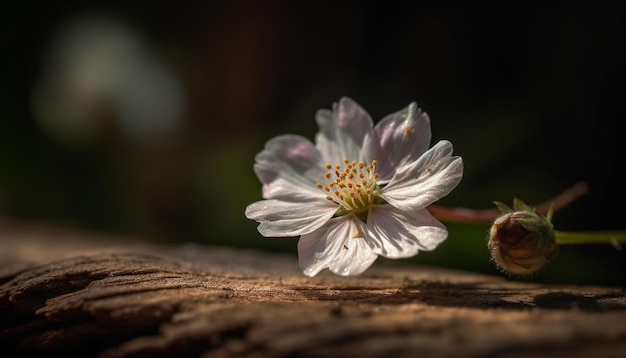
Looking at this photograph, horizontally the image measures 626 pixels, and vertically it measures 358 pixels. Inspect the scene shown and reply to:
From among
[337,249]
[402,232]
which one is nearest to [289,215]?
[337,249]

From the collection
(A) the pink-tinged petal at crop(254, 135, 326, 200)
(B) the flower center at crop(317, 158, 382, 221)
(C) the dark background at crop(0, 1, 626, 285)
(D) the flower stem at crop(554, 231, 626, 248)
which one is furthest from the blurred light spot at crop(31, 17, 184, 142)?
(D) the flower stem at crop(554, 231, 626, 248)

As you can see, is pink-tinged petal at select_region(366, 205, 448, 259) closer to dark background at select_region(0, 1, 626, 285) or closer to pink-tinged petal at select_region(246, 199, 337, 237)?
pink-tinged petal at select_region(246, 199, 337, 237)

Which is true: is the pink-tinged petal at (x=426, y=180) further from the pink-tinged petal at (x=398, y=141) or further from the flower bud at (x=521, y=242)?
the flower bud at (x=521, y=242)

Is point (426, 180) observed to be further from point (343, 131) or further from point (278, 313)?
point (278, 313)

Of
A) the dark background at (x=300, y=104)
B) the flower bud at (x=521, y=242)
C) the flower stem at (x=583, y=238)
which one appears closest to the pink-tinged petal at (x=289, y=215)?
the flower bud at (x=521, y=242)

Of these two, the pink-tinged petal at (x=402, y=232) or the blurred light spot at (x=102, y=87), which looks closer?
the pink-tinged petal at (x=402, y=232)
